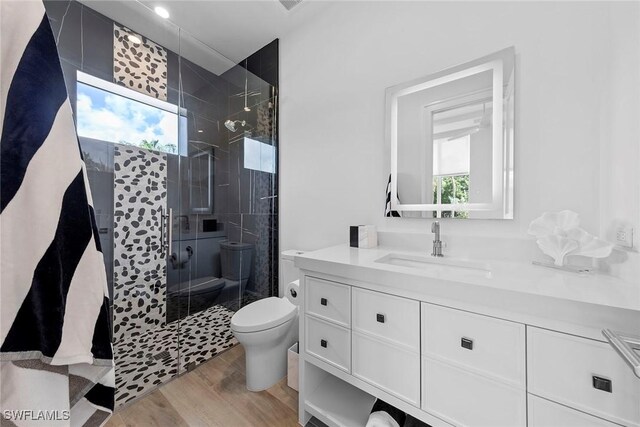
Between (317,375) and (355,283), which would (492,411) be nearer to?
(355,283)

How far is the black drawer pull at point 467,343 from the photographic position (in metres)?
0.83

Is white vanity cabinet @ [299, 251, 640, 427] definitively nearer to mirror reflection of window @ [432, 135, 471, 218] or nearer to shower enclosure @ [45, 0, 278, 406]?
mirror reflection of window @ [432, 135, 471, 218]

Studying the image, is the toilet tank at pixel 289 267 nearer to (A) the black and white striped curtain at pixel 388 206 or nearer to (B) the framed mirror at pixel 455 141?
(A) the black and white striped curtain at pixel 388 206

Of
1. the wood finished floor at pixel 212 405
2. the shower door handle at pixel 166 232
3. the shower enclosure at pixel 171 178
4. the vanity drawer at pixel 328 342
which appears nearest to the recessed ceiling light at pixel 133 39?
the shower enclosure at pixel 171 178

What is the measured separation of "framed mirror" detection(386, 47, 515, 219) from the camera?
4.02 feet

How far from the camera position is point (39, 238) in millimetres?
417

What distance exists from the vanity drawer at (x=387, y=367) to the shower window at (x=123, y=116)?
2.03 metres

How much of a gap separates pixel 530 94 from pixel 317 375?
1812mm

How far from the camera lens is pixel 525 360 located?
0.75 m

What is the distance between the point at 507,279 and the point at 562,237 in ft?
1.18

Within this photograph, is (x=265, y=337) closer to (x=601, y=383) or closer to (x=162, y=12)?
(x=601, y=383)

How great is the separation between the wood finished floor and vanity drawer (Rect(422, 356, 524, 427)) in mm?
854

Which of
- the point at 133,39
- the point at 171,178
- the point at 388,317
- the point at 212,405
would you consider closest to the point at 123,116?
the point at 171,178

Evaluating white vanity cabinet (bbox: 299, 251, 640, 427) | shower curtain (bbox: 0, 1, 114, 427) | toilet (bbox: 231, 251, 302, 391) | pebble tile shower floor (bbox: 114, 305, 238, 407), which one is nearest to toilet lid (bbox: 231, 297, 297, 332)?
toilet (bbox: 231, 251, 302, 391)
